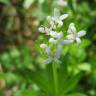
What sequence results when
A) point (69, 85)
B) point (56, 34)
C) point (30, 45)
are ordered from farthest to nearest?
point (30, 45), point (69, 85), point (56, 34)

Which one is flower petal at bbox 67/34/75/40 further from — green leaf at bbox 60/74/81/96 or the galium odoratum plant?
green leaf at bbox 60/74/81/96

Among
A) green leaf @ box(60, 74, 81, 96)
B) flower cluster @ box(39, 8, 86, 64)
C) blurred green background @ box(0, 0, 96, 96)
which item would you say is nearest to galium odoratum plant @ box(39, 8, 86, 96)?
flower cluster @ box(39, 8, 86, 64)

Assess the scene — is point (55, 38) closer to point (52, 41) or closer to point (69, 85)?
point (52, 41)

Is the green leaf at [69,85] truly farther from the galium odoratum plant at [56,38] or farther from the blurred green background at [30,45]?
the galium odoratum plant at [56,38]

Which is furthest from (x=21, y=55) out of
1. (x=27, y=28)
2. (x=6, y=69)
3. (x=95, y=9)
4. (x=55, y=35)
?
(x=55, y=35)

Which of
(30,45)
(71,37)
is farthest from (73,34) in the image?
(30,45)

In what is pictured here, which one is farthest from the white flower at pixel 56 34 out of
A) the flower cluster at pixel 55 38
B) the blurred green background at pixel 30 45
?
the blurred green background at pixel 30 45

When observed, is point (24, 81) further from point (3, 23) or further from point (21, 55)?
point (3, 23)

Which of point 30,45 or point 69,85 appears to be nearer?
A: point 69,85
